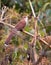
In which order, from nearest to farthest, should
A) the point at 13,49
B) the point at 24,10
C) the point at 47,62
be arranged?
the point at 47,62, the point at 13,49, the point at 24,10

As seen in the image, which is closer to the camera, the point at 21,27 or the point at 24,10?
the point at 21,27

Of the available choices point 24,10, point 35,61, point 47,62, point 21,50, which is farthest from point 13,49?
point 24,10

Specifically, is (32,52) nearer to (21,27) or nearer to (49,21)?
(21,27)

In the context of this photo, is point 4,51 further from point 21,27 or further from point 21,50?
point 21,27

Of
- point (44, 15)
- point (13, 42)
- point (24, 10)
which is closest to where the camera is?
point (13, 42)

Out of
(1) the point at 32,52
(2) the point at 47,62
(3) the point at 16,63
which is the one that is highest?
(1) the point at 32,52

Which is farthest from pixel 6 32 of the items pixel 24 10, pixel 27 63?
pixel 24 10

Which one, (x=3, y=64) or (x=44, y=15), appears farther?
(x=44, y=15)

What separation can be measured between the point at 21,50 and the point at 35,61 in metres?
0.66

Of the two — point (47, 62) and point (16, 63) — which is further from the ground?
point (47, 62)

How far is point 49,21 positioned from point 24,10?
5.32 feet

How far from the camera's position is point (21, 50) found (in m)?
2.39

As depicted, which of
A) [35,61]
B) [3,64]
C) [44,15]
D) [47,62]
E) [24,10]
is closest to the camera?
[35,61]

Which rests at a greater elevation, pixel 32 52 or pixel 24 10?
pixel 32 52
